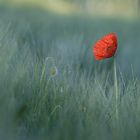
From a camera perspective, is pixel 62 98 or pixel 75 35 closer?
pixel 62 98

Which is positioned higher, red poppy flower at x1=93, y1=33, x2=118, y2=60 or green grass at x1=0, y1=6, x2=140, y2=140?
red poppy flower at x1=93, y1=33, x2=118, y2=60

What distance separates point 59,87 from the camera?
204 cm

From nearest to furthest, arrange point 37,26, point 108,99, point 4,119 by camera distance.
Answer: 1. point 4,119
2. point 108,99
3. point 37,26

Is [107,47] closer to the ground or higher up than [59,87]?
higher up

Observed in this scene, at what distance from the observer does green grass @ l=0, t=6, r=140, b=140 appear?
1.77 metres

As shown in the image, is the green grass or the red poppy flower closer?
the green grass

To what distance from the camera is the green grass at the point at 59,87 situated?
1.77 m

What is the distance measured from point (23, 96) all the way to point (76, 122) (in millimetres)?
228

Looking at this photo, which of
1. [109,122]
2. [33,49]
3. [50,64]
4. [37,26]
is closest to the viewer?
[109,122]

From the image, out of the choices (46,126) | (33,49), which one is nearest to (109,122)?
(46,126)

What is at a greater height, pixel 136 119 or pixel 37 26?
pixel 37 26

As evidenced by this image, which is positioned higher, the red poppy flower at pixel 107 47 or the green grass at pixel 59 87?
the red poppy flower at pixel 107 47

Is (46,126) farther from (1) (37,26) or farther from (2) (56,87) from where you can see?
(1) (37,26)

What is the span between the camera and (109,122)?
1.86 metres
